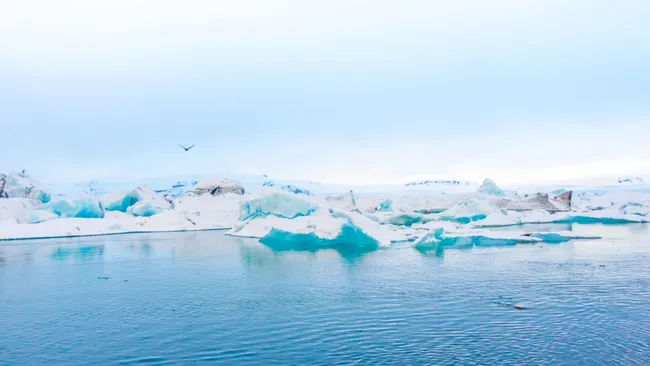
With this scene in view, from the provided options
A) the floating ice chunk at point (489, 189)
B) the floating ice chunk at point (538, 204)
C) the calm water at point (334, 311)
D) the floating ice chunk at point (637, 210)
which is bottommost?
the calm water at point (334, 311)

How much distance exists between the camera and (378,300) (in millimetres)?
7832

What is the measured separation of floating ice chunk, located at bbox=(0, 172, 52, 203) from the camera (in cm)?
3118

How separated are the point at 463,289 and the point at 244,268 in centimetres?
515

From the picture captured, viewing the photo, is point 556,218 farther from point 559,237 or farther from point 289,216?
point 289,216

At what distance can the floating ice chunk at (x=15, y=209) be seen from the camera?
24906 mm

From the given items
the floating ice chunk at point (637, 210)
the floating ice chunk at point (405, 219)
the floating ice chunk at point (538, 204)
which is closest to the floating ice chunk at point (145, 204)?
the floating ice chunk at point (405, 219)

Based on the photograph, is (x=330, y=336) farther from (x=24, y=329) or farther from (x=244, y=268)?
(x=244, y=268)

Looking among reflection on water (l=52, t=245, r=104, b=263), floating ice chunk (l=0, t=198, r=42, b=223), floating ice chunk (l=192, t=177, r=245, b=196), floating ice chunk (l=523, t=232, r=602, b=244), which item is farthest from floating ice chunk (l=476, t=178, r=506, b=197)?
floating ice chunk (l=0, t=198, r=42, b=223)

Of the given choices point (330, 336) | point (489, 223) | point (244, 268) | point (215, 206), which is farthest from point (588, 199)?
point (330, 336)

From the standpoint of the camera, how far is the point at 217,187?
115ft

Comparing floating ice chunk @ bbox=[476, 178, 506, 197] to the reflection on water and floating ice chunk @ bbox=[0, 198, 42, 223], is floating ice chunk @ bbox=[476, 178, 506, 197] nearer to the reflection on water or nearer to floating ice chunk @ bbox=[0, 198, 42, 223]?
the reflection on water

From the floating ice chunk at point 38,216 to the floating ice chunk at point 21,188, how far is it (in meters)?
6.58

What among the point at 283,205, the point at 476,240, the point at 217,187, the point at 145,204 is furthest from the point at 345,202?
the point at 476,240

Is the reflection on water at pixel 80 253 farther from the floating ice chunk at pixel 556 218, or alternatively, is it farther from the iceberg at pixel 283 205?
the floating ice chunk at pixel 556 218
